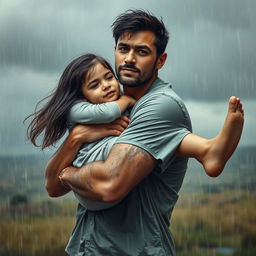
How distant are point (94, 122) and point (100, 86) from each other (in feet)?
0.78

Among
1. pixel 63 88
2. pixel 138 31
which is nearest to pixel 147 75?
pixel 138 31

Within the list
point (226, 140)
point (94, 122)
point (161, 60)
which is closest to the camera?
point (226, 140)

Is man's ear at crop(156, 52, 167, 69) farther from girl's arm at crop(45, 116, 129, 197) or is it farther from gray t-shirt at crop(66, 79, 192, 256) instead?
girl's arm at crop(45, 116, 129, 197)

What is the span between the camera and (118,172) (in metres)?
3.99

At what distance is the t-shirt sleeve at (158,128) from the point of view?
4047 mm

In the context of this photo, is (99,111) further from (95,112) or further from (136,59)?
(136,59)

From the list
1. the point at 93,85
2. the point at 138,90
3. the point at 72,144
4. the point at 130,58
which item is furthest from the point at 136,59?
the point at 72,144

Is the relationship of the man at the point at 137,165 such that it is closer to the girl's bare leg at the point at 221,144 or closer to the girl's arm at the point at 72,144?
the girl's arm at the point at 72,144

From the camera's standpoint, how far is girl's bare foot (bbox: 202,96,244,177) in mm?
3834

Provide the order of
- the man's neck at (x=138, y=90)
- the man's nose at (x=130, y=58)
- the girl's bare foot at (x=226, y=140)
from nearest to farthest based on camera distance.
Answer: the girl's bare foot at (x=226, y=140) < the man's nose at (x=130, y=58) < the man's neck at (x=138, y=90)

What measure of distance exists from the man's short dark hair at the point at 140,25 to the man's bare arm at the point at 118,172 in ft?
2.52

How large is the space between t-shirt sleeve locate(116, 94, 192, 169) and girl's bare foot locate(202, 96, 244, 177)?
0.24m

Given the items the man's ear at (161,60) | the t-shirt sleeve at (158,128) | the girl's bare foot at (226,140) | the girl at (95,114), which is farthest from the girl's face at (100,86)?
the girl's bare foot at (226,140)

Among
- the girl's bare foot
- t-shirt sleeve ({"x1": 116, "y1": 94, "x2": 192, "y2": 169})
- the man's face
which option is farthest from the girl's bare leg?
the man's face
